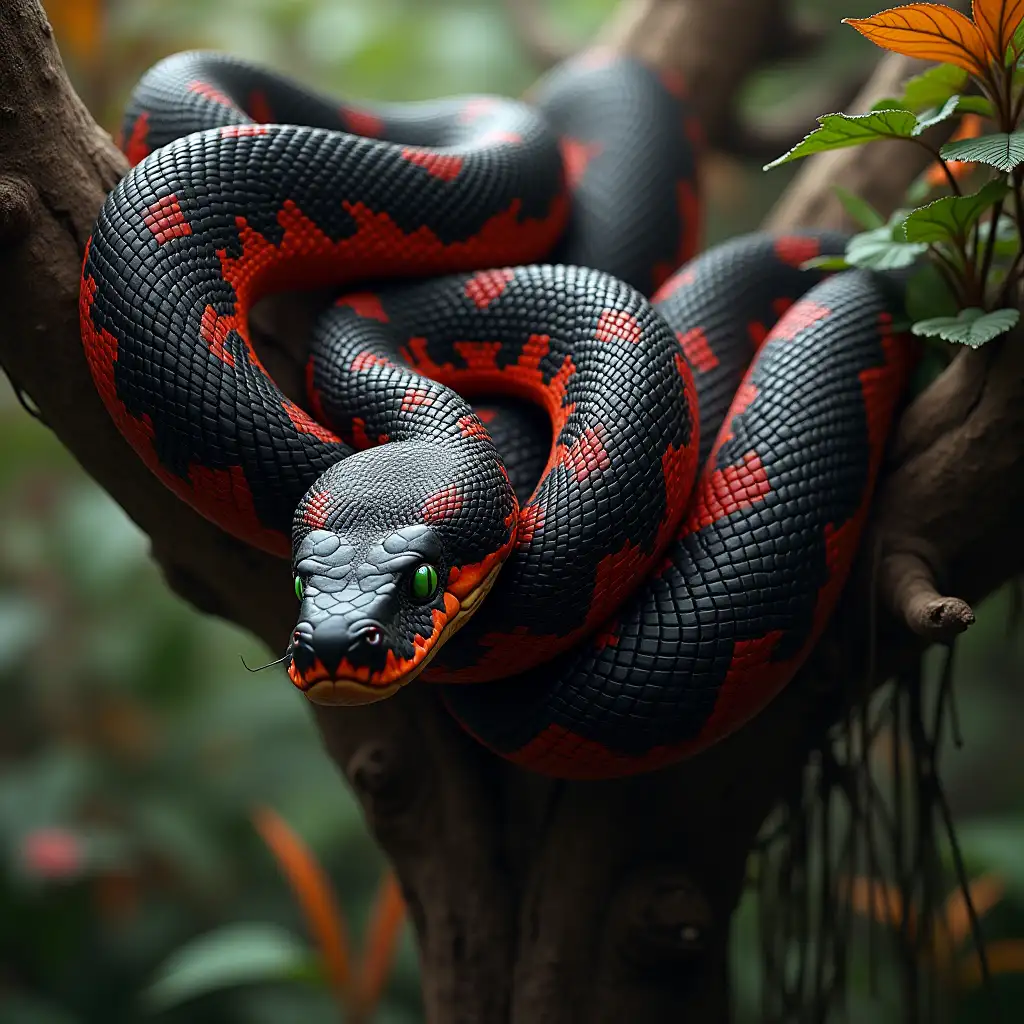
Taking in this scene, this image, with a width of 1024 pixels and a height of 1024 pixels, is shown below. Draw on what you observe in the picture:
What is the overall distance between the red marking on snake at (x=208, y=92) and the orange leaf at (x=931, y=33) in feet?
3.68

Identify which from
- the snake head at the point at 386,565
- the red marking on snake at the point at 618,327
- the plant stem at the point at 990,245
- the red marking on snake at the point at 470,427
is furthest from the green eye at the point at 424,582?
the plant stem at the point at 990,245

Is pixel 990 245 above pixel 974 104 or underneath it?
underneath

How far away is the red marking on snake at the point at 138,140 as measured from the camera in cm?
186

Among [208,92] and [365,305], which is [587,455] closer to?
[365,305]

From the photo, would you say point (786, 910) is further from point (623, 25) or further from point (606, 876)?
point (623, 25)

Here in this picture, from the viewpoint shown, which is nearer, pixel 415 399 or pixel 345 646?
pixel 345 646

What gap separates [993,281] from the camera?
165 cm

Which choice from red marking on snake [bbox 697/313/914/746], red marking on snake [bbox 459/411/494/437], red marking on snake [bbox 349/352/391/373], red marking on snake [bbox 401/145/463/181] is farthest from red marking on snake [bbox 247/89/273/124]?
red marking on snake [bbox 697/313/914/746]

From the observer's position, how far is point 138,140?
187 centimetres

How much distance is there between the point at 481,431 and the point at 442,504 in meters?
0.24

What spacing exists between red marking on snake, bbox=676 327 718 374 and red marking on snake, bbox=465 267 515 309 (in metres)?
0.35

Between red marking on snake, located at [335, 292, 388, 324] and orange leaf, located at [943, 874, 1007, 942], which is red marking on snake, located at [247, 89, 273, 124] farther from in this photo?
orange leaf, located at [943, 874, 1007, 942]

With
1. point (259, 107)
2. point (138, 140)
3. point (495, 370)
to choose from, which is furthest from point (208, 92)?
point (495, 370)

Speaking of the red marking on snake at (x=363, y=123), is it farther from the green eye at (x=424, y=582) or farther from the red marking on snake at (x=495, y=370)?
the green eye at (x=424, y=582)
